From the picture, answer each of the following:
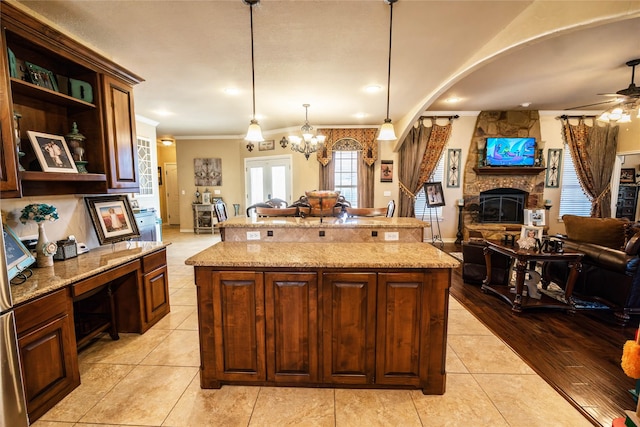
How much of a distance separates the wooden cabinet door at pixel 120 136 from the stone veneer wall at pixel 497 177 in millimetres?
6238

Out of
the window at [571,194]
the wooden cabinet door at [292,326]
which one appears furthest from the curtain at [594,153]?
the wooden cabinet door at [292,326]

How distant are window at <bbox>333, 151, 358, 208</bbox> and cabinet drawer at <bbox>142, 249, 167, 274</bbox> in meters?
4.42

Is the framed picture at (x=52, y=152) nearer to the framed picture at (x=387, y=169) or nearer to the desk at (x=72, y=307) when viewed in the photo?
the desk at (x=72, y=307)

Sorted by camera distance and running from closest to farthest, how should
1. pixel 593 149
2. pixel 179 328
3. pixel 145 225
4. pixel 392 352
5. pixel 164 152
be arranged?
pixel 392 352 → pixel 179 328 → pixel 145 225 → pixel 593 149 → pixel 164 152

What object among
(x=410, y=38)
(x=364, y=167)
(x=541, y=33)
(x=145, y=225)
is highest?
(x=410, y=38)

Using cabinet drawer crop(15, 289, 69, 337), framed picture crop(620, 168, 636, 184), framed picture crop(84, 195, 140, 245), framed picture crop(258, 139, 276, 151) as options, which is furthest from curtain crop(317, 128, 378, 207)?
framed picture crop(620, 168, 636, 184)

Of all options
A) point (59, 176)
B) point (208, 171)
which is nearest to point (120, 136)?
point (59, 176)

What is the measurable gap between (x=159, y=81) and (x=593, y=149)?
8.63 m

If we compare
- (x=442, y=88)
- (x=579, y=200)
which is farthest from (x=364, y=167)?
(x=579, y=200)

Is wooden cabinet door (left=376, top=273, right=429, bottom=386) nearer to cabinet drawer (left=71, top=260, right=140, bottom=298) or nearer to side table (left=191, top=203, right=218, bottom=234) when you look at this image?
cabinet drawer (left=71, top=260, right=140, bottom=298)

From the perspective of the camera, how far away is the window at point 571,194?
6281 mm

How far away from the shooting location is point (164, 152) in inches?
367

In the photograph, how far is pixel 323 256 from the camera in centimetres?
191

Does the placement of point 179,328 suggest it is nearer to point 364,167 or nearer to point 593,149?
point 364,167
